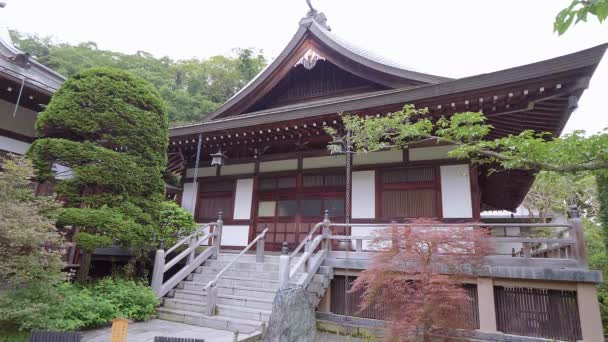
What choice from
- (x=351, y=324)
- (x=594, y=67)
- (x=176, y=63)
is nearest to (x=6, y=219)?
(x=351, y=324)

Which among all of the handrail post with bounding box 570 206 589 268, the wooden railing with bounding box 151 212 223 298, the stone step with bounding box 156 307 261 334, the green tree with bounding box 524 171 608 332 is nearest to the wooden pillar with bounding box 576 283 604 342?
the handrail post with bounding box 570 206 589 268

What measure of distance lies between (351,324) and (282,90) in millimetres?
7824

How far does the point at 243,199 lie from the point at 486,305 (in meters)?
6.85

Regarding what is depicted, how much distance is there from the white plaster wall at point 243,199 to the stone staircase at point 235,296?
7.47ft

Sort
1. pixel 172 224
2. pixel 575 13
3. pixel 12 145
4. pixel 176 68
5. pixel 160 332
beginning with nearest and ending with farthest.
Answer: pixel 575 13 < pixel 160 332 < pixel 172 224 < pixel 12 145 < pixel 176 68

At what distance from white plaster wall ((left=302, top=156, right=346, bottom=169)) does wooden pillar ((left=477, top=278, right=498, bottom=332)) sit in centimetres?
439

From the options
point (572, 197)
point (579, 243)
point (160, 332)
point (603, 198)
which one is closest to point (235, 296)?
point (160, 332)

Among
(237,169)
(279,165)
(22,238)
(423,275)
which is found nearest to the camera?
(22,238)

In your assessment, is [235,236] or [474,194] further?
[235,236]

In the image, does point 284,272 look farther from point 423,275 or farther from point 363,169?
point 363,169

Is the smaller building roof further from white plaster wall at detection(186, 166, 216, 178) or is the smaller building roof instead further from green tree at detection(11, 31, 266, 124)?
green tree at detection(11, 31, 266, 124)

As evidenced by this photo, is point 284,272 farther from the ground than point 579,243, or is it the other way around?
point 579,243

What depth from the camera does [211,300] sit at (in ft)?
21.1

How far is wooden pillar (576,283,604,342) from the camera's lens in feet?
17.1
